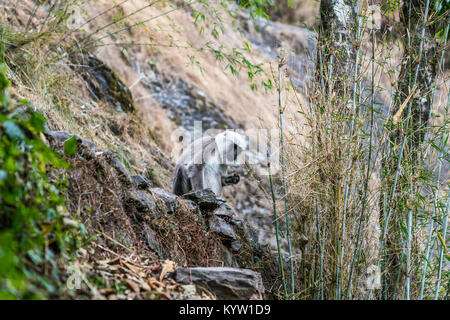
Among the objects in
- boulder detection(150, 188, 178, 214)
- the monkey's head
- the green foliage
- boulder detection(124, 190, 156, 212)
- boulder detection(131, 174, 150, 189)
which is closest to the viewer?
the green foliage

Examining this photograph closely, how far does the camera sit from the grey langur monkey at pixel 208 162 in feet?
15.1

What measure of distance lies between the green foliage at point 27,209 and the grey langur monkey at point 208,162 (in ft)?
9.46

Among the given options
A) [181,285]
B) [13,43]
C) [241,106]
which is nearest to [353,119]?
[181,285]

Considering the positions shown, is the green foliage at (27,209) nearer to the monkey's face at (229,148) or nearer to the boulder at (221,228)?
the boulder at (221,228)

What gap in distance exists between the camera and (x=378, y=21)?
277 centimetres

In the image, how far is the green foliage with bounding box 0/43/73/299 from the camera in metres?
1.42

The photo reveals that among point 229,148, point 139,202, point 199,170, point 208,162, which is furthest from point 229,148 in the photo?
point 139,202

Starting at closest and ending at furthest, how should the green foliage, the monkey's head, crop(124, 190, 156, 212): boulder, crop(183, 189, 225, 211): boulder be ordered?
the green foliage
crop(124, 190, 156, 212): boulder
crop(183, 189, 225, 211): boulder
the monkey's head

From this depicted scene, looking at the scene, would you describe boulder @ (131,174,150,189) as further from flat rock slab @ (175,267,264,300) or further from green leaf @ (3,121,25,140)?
A: green leaf @ (3,121,25,140)

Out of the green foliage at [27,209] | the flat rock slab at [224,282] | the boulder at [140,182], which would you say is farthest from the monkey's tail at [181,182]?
the green foliage at [27,209]

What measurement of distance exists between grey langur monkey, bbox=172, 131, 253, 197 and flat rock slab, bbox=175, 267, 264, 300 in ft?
7.94

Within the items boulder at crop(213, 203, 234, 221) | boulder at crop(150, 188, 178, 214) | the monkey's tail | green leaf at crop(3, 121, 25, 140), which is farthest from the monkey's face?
green leaf at crop(3, 121, 25, 140)
